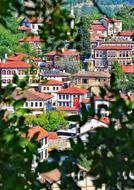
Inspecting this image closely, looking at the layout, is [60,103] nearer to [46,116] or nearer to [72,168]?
[46,116]

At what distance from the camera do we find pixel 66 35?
4.42 ft

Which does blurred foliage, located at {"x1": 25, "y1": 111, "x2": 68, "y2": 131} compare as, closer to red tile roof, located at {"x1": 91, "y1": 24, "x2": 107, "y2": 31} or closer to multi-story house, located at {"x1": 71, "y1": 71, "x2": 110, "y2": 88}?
multi-story house, located at {"x1": 71, "y1": 71, "x2": 110, "y2": 88}

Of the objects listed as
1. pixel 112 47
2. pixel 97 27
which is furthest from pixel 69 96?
pixel 97 27

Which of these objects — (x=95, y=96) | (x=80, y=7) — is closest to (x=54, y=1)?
(x=95, y=96)

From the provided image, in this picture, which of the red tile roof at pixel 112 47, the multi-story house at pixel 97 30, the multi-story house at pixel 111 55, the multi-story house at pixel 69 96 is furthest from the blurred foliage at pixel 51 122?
the multi-story house at pixel 97 30

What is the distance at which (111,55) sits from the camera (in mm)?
30969

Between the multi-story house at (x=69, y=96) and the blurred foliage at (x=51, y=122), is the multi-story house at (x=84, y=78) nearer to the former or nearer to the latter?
the multi-story house at (x=69, y=96)

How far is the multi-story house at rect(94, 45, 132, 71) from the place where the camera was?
30.6 metres

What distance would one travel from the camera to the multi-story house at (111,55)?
1205 inches

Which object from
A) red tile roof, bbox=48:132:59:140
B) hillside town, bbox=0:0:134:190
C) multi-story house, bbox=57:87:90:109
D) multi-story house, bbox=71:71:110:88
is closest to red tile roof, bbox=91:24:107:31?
hillside town, bbox=0:0:134:190

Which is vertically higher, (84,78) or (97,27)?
(84,78)

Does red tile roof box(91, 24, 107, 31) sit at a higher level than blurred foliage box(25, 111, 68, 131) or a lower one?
lower

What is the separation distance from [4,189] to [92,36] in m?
32.9

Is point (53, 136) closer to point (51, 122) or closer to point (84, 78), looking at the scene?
point (51, 122)
